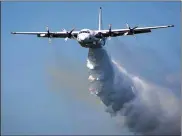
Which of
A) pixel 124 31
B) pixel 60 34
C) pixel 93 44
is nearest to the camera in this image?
pixel 93 44

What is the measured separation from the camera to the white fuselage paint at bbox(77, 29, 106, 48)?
8712 cm

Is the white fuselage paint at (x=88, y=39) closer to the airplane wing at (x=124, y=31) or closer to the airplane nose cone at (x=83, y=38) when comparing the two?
the airplane nose cone at (x=83, y=38)

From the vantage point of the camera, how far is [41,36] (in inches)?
3760

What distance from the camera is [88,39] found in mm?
87188

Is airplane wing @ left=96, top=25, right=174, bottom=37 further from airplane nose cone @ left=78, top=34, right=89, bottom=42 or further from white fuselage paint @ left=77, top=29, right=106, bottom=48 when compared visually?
airplane nose cone @ left=78, top=34, right=89, bottom=42

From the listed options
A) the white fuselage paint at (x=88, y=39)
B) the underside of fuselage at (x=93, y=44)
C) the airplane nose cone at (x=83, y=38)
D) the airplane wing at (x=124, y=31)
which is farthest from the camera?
the airplane wing at (x=124, y=31)

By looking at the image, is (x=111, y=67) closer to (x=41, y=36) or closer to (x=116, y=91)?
(x=116, y=91)

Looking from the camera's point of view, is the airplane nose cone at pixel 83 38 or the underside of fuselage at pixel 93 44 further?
the underside of fuselage at pixel 93 44

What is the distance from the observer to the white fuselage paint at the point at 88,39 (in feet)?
286

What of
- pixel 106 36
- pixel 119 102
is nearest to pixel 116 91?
pixel 119 102

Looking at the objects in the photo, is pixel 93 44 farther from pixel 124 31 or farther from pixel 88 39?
pixel 124 31

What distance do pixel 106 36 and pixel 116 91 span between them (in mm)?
9156

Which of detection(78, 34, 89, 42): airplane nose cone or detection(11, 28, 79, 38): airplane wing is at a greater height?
detection(11, 28, 79, 38): airplane wing

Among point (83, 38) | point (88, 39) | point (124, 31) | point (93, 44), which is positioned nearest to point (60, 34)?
point (93, 44)
